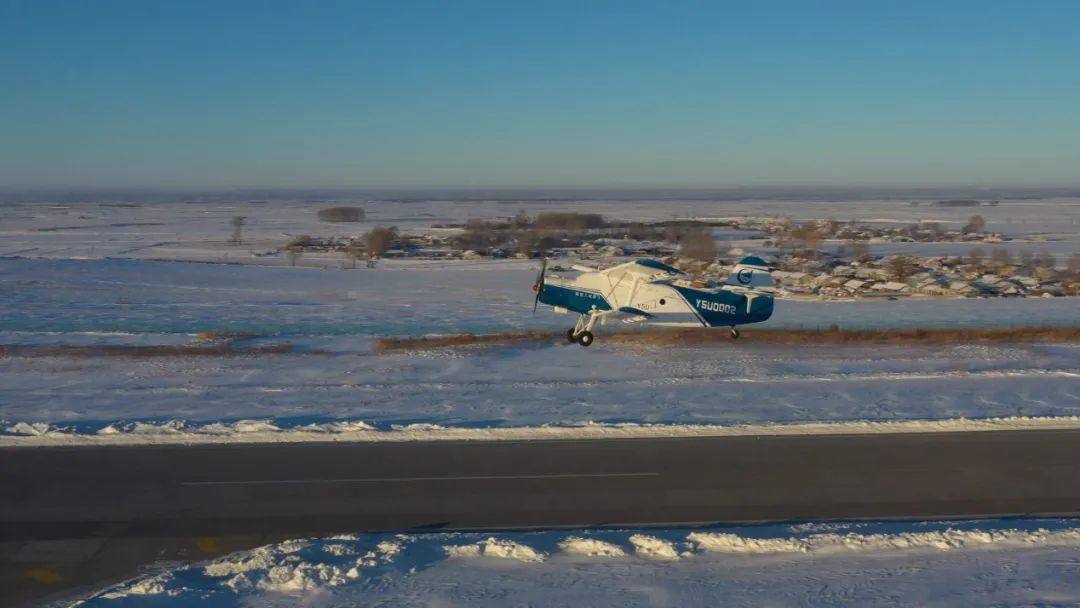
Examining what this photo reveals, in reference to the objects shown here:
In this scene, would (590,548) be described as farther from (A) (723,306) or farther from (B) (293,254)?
(B) (293,254)

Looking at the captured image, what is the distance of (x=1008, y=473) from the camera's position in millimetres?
13078

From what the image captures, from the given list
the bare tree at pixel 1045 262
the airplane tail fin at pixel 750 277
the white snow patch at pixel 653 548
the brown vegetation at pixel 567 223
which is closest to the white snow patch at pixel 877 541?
the white snow patch at pixel 653 548

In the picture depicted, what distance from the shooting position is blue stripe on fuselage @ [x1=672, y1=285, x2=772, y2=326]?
80.9 feet

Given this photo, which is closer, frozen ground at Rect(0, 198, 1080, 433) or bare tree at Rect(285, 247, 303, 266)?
frozen ground at Rect(0, 198, 1080, 433)

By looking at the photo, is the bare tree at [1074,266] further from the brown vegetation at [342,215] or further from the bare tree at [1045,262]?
the brown vegetation at [342,215]

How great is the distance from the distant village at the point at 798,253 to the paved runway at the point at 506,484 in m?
13.6

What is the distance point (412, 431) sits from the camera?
1526 cm

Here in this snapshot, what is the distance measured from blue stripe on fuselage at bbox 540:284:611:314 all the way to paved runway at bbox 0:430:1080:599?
380 inches

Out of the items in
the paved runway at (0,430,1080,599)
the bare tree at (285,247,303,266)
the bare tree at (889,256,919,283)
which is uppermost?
the bare tree at (889,256,919,283)

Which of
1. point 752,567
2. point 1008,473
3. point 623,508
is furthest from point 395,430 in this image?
point 1008,473

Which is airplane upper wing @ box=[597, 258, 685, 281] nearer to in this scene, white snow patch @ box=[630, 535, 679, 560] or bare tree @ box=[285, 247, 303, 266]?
white snow patch @ box=[630, 535, 679, 560]

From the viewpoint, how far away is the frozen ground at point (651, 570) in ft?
29.2

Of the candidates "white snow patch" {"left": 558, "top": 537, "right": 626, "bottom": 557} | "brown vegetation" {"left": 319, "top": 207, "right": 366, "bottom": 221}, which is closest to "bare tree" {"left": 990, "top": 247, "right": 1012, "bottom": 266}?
"white snow patch" {"left": 558, "top": 537, "right": 626, "bottom": 557}

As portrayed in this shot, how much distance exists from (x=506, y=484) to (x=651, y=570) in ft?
11.7
